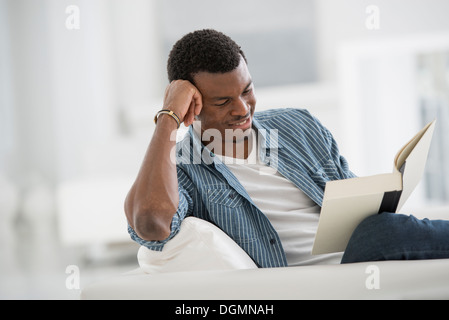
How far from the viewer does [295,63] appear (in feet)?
17.7

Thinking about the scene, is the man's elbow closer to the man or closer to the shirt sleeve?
the man

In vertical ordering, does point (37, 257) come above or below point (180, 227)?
below

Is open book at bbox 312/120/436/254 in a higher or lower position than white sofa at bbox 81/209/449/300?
higher

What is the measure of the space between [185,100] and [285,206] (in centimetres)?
38

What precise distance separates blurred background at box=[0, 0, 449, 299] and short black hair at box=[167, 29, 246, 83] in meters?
2.82

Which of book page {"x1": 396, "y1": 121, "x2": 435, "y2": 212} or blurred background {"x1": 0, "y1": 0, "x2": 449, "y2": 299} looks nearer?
book page {"x1": 396, "y1": 121, "x2": 435, "y2": 212}

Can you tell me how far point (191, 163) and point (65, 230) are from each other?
289 centimetres

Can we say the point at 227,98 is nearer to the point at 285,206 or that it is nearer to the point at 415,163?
the point at 285,206

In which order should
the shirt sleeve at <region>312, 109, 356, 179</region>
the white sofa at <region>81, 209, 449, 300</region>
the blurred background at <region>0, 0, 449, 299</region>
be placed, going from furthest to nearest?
1. the blurred background at <region>0, 0, 449, 299</region>
2. the shirt sleeve at <region>312, 109, 356, 179</region>
3. the white sofa at <region>81, 209, 449, 300</region>

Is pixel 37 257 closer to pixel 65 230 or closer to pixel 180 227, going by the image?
pixel 65 230

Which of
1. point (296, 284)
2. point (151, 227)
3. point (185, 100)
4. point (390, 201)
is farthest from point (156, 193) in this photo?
point (390, 201)

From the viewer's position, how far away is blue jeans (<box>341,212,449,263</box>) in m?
1.08

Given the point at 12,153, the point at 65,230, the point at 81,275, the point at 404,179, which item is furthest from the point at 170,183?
the point at 12,153

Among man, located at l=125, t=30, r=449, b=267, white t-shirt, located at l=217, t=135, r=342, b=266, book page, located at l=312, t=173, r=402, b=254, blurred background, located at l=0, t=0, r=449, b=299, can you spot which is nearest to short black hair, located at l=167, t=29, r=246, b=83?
man, located at l=125, t=30, r=449, b=267
